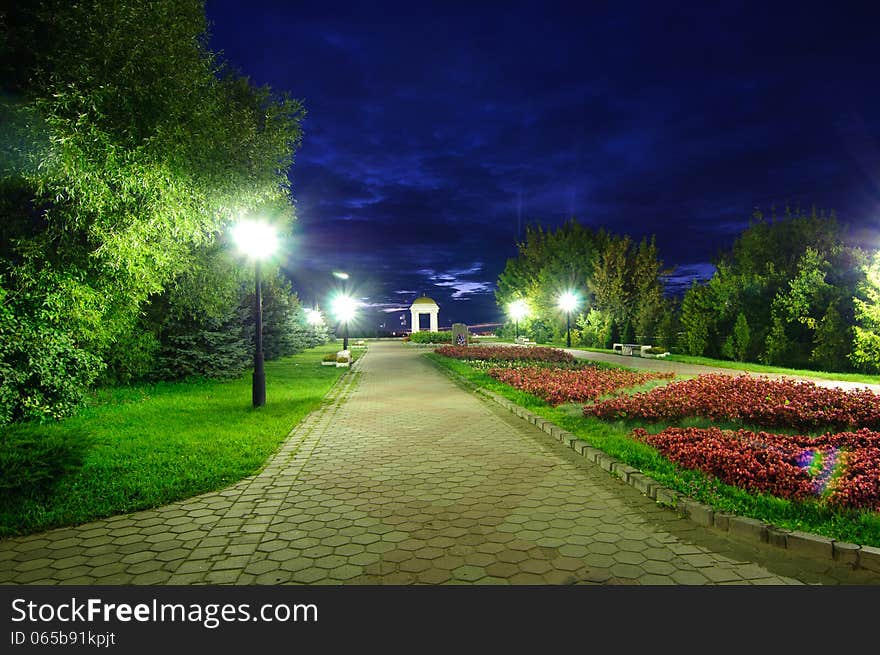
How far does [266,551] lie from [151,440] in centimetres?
538

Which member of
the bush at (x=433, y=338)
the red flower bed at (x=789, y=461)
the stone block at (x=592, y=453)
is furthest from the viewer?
the bush at (x=433, y=338)

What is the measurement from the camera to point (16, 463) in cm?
553

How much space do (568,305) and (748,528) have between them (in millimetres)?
36031

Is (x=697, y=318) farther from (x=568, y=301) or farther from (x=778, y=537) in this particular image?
(x=778, y=537)

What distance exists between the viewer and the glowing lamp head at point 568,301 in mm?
39844

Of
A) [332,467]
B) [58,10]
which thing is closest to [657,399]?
[332,467]

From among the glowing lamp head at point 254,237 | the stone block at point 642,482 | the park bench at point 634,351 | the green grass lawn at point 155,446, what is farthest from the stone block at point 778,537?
the park bench at point 634,351

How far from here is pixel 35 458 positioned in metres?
5.73

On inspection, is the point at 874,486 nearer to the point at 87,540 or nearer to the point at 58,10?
the point at 87,540

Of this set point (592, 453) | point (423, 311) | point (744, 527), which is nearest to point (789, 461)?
point (744, 527)

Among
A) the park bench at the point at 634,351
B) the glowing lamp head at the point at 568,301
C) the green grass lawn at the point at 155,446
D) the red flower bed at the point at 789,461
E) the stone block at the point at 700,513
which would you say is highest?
the glowing lamp head at the point at 568,301

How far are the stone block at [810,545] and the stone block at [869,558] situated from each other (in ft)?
0.58

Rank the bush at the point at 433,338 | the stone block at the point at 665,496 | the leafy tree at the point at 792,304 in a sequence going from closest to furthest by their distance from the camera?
1. the stone block at the point at 665,496
2. the leafy tree at the point at 792,304
3. the bush at the point at 433,338

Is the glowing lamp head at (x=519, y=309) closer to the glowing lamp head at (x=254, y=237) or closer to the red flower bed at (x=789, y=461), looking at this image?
the glowing lamp head at (x=254, y=237)
